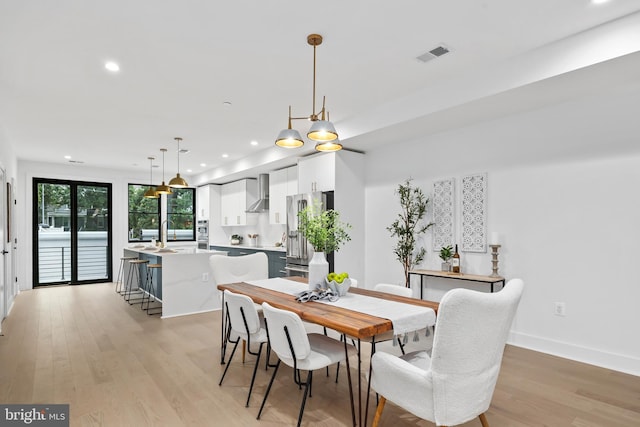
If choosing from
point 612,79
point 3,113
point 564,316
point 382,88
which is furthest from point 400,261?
point 3,113

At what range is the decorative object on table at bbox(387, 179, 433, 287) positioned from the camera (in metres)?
4.73

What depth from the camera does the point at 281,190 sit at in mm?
6969

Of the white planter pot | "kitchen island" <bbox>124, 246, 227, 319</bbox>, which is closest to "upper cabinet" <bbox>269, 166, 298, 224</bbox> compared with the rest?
"kitchen island" <bbox>124, 246, 227, 319</bbox>

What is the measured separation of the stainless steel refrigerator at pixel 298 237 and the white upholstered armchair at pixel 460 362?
3.61 metres

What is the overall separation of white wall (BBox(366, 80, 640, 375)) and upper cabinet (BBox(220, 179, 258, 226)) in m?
4.93

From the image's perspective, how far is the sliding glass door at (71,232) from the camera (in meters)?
7.77

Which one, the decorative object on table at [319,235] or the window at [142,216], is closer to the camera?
the decorative object on table at [319,235]

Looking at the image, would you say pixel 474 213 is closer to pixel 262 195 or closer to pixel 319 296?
pixel 319 296

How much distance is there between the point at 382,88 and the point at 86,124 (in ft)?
13.0

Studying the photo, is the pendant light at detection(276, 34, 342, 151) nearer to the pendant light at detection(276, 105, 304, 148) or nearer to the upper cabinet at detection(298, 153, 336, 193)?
the pendant light at detection(276, 105, 304, 148)

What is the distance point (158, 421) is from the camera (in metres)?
2.40

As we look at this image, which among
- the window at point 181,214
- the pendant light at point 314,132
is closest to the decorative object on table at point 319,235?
the pendant light at point 314,132

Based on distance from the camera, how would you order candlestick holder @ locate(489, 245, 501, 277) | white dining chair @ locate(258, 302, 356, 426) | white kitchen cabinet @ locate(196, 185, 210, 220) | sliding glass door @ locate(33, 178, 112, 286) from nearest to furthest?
white dining chair @ locate(258, 302, 356, 426)
candlestick holder @ locate(489, 245, 501, 277)
sliding glass door @ locate(33, 178, 112, 286)
white kitchen cabinet @ locate(196, 185, 210, 220)

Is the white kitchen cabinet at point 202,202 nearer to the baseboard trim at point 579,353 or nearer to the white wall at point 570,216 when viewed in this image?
the white wall at point 570,216
